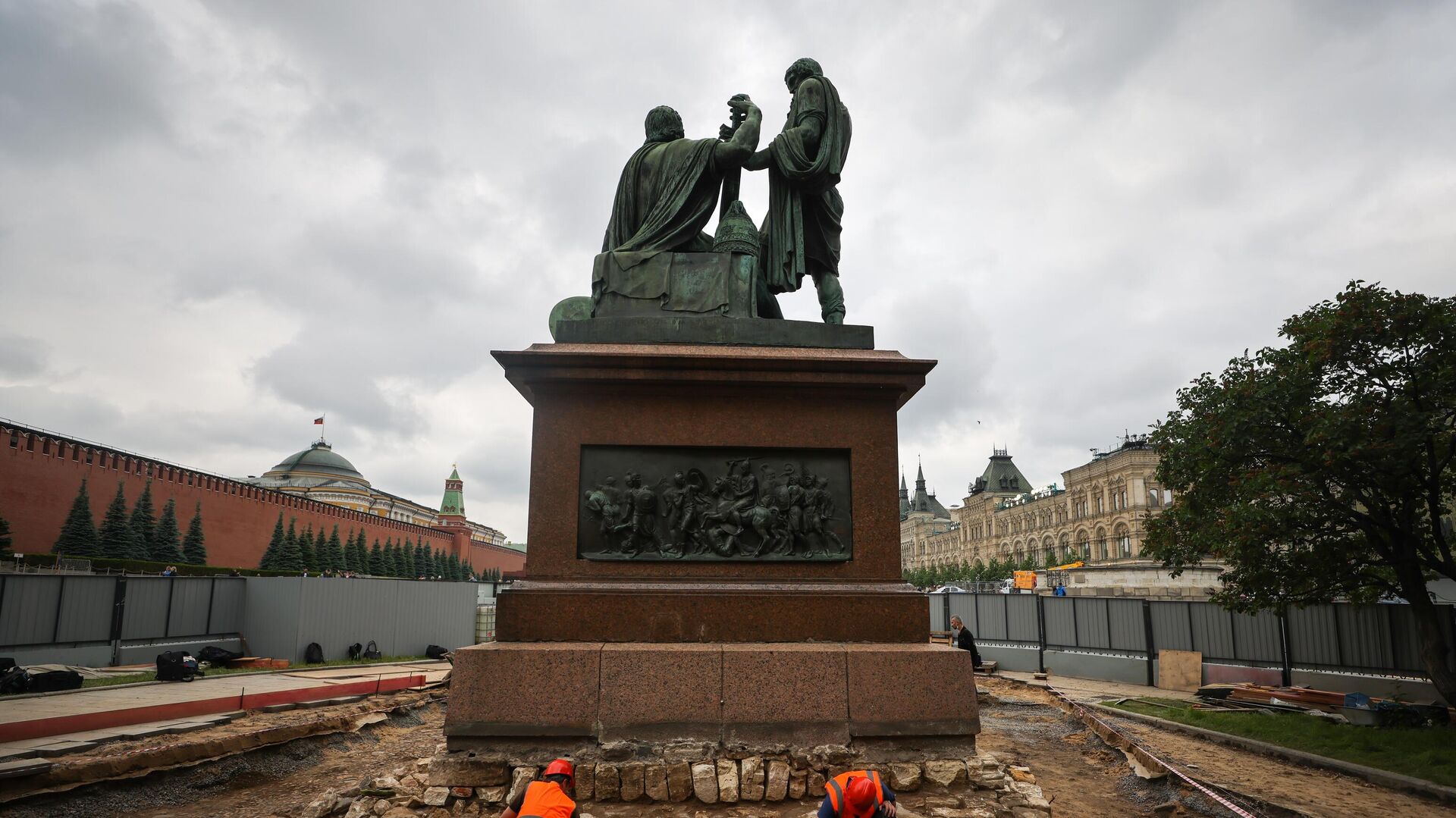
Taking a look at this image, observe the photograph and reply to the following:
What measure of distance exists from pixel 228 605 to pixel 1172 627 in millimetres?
22695

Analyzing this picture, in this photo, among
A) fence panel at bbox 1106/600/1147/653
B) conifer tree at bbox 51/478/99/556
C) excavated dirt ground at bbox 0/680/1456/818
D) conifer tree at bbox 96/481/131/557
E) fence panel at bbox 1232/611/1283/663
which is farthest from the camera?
conifer tree at bbox 96/481/131/557

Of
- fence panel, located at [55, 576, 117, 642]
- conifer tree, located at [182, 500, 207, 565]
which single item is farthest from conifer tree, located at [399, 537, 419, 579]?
fence panel, located at [55, 576, 117, 642]

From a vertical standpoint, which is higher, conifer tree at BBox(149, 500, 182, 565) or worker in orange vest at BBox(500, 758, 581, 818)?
conifer tree at BBox(149, 500, 182, 565)

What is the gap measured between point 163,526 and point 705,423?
47.4 metres

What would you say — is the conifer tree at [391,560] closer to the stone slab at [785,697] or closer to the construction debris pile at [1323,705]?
the construction debris pile at [1323,705]

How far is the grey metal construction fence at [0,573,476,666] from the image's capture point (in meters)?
16.8

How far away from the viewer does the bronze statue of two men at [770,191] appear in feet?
25.9

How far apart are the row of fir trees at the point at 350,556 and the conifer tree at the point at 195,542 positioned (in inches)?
185

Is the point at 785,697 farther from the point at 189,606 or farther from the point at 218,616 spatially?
the point at 218,616

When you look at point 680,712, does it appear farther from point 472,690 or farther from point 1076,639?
point 1076,639

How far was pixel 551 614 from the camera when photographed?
6.32 meters

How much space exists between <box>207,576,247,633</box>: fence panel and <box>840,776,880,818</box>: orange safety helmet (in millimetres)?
21389

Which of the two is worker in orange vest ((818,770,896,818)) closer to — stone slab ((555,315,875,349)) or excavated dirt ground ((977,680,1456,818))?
excavated dirt ground ((977,680,1456,818))

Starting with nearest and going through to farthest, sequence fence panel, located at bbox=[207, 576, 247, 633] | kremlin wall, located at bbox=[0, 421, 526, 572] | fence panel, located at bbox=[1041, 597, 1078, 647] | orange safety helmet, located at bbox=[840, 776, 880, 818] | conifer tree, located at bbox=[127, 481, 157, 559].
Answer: orange safety helmet, located at bbox=[840, 776, 880, 818], fence panel, located at bbox=[207, 576, 247, 633], fence panel, located at bbox=[1041, 597, 1078, 647], kremlin wall, located at bbox=[0, 421, 526, 572], conifer tree, located at bbox=[127, 481, 157, 559]
